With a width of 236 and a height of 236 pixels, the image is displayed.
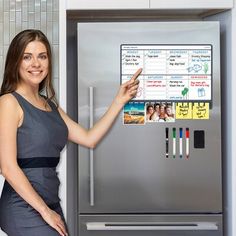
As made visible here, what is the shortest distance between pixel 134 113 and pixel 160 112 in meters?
0.12

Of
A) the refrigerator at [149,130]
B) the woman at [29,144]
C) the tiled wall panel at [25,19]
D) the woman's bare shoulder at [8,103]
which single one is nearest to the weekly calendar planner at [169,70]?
the refrigerator at [149,130]

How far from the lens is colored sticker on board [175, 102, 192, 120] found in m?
2.33

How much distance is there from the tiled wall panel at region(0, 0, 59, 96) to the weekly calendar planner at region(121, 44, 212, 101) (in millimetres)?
365

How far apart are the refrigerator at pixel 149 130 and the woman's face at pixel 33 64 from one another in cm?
48

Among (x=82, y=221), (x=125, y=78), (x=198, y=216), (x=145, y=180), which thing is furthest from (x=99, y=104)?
(x=198, y=216)

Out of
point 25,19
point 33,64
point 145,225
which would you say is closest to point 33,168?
point 33,64

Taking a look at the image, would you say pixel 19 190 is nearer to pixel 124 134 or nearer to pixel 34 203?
pixel 34 203

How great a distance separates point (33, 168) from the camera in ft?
5.91

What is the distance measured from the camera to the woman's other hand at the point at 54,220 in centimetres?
173

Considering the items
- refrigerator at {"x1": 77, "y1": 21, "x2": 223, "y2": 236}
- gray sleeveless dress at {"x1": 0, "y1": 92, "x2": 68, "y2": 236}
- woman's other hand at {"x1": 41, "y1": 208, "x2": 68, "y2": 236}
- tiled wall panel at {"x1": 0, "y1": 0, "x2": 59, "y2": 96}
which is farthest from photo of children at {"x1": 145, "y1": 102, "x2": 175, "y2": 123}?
woman's other hand at {"x1": 41, "y1": 208, "x2": 68, "y2": 236}

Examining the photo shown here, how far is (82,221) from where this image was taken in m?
2.35

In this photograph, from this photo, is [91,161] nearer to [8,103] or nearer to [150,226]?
[150,226]

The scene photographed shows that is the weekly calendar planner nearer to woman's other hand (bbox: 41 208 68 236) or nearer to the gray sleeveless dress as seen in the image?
the gray sleeveless dress

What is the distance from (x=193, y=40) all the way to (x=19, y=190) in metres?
1.14
